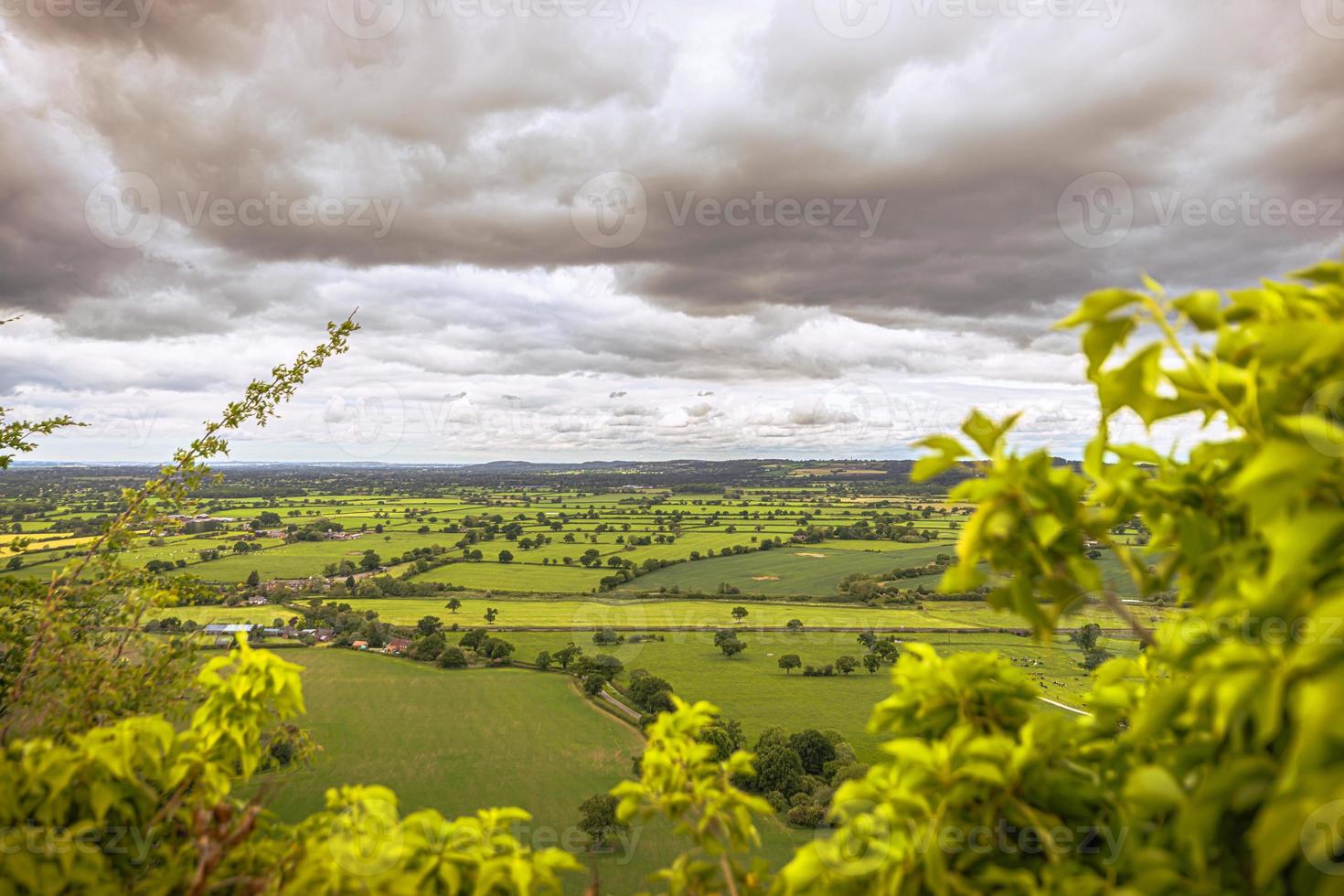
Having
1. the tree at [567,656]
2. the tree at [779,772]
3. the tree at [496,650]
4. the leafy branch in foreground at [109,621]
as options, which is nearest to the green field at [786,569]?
the tree at [567,656]

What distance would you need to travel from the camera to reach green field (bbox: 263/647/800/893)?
32.4m

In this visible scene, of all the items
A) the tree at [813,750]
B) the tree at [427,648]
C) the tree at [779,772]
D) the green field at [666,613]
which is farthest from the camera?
A: the green field at [666,613]

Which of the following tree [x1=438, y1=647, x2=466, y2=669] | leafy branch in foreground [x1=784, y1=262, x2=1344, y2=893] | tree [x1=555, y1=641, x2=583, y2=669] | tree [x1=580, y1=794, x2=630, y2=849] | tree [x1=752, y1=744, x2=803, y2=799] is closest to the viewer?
leafy branch in foreground [x1=784, y1=262, x2=1344, y2=893]

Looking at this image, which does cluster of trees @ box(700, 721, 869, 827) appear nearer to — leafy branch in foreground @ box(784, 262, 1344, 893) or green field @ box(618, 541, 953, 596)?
leafy branch in foreground @ box(784, 262, 1344, 893)

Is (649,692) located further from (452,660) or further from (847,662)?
(847,662)

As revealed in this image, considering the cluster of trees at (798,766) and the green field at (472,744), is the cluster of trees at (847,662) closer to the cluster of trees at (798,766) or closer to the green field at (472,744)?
the cluster of trees at (798,766)

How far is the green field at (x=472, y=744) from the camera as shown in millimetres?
32375

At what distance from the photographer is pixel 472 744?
139ft

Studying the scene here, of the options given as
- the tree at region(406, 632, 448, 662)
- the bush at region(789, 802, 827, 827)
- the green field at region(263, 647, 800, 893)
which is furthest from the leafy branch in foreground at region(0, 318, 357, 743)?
the tree at region(406, 632, 448, 662)

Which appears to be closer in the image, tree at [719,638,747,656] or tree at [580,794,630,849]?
tree at [580,794,630,849]

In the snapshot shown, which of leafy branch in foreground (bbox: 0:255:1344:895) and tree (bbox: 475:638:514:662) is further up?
leafy branch in foreground (bbox: 0:255:1344:895)

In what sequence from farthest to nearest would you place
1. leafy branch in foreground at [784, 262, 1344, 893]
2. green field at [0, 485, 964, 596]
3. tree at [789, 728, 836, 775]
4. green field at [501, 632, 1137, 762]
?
1. green field at [0, 485, 964, 596]
2. green field at [501, 632, 1137, 762]
3. tree at [789, 728, 836, 775]
4. leafy branch in foreground at [784, 262, 1344, 893]

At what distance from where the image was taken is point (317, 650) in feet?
197

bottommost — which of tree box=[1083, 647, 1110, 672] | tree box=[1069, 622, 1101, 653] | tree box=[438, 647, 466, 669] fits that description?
tree box=[1083, 647, 1110, 672]
